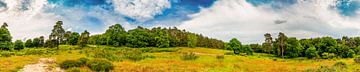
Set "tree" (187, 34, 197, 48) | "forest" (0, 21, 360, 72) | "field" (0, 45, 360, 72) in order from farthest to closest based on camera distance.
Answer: "tree" (187, 34, 197, 48)
"forest" (0, 21, 360, 72)
"field" (0, 45, 360, 72)

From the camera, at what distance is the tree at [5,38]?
337ft

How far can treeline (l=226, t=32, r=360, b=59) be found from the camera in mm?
123062

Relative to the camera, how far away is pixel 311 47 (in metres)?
125

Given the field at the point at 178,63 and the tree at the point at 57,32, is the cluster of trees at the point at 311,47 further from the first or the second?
the tree at the point at 57,32

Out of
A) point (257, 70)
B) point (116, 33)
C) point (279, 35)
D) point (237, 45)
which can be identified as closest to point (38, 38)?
point (116, 33)

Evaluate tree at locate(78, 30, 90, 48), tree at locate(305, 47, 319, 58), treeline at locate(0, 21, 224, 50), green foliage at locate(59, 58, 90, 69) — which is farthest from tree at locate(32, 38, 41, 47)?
green foliage at locate(59, 58, 90, 69)

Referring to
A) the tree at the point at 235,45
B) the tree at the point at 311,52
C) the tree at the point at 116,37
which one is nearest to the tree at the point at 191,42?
the tree at the point at 116,37

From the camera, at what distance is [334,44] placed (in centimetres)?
12688

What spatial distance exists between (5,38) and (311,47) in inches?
3115

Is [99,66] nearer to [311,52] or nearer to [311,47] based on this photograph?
[311,52]

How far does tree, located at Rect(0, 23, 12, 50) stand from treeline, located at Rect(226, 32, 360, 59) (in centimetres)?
6026

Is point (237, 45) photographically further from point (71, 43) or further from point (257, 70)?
point (257, 70)

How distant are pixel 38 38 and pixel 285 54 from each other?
81504mm

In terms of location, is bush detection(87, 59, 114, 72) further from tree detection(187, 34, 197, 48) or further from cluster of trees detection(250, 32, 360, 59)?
tree detection(187, 34, 197, 48)
